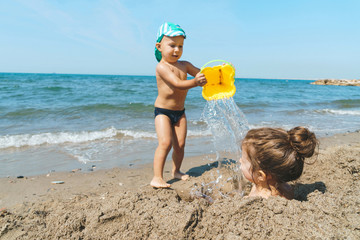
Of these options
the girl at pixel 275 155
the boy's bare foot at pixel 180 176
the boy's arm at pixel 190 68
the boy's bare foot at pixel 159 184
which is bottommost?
the boy's bare foot at pixel 180 176

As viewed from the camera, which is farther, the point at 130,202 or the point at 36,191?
the point at 36,191

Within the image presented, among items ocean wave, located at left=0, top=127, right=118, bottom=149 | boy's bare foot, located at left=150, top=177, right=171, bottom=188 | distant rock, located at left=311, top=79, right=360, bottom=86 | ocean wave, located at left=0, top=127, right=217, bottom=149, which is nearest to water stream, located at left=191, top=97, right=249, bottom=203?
boy's bare foot, located at left=150, top=177, right=171, bottom=188

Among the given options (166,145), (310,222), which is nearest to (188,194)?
(166,145)

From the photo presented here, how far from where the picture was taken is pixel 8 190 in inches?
110

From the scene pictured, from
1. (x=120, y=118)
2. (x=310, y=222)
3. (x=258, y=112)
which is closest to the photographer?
(x=310, y=222)

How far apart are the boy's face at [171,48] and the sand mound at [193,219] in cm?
158

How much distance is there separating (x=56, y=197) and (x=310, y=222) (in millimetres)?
2307

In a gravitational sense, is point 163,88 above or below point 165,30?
below

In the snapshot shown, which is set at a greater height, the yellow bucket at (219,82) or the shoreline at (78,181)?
the yellow bucket at (219,82)

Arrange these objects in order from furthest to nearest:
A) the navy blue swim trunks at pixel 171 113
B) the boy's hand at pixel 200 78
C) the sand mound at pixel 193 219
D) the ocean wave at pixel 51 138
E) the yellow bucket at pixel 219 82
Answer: the ocean wave at pixel 51 138
the navy blue swim trunks at pixel 171 113
the yellow bucket at pixel 219 82
the boy's hand at pixel 200 78
the sand mound at pixel 193 219

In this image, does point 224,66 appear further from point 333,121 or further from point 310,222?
point 333,121

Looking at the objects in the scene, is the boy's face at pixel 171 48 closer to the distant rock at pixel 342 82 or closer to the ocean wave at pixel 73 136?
the ocean wave at pixel 73 136

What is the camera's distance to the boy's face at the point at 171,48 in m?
2.77

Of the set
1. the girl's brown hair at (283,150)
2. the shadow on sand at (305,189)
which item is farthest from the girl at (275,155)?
the shadow on sand at (305,189)
